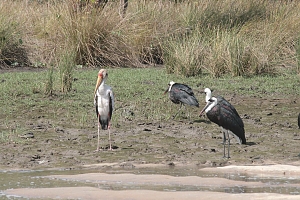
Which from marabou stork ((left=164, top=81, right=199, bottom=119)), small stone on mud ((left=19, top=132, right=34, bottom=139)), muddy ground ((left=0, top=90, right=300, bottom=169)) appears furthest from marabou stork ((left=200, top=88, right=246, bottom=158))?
small stone on mud ((left=19, top=132, right=34, bottom=139))

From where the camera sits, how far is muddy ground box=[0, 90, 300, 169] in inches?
334

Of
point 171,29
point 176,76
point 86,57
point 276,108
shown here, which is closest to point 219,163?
point 276,108

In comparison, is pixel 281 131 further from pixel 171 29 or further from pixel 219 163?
pixel 171 29

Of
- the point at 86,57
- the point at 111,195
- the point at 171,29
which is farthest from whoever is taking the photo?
the point at 171,29

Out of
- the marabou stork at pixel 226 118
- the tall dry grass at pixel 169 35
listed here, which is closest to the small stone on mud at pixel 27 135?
the marabou stork at pixel 226 118

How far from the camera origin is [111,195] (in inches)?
254

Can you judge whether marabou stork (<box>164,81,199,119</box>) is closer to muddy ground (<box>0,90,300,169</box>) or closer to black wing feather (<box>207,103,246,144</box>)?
muddy ground (<box>0,90,300,169</box>)

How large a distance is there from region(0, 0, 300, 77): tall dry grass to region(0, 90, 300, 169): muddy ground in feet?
11.3

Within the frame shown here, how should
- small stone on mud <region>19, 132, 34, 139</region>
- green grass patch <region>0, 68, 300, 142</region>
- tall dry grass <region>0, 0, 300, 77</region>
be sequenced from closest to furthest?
small stone on mud <region>19, 132, 34, 139</region> → green grass patch <region>0, 68, 300, 142</region> → tall dry grass <region>0, 0, 300, 77</region>

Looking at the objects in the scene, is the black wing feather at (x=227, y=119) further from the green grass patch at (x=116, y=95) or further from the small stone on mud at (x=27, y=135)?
the small stone on mud at (x=27, y=135)

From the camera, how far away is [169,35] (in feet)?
57.7

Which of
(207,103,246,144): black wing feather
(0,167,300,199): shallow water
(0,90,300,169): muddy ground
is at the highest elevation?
(207,103,246,144): black wing feather

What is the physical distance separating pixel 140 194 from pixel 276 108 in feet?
18.6

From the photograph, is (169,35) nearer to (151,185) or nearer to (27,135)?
(27,135)
